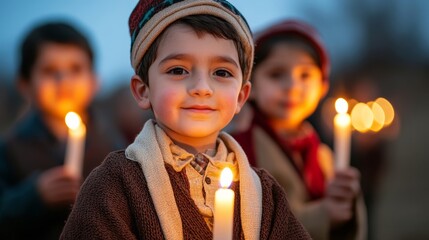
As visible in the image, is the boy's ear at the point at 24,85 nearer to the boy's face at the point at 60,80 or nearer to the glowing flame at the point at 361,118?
the boy's face at the point at 60,80

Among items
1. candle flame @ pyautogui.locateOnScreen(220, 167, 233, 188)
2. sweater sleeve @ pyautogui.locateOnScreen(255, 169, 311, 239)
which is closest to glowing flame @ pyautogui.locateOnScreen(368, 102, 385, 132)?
sweater sleeve @ pyautogui.locateOnScreen(255, 169, 311, 239)

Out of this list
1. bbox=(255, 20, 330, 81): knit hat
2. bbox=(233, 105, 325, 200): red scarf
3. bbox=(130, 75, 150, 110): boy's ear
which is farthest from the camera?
bbox=(255, 20, 330, 81): knit hat

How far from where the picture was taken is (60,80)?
4512 mm

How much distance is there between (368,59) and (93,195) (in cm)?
1439

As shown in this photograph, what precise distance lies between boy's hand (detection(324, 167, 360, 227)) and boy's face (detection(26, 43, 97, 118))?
5.51 feet

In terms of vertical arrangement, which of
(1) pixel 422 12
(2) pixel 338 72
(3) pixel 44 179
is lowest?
(3) pixel 44 179

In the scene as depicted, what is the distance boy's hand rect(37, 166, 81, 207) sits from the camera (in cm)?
371

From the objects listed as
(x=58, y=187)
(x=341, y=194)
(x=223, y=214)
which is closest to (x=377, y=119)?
(x=341, y=194)

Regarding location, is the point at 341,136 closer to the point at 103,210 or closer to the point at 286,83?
the point at 286,83

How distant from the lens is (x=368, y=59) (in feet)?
53.2

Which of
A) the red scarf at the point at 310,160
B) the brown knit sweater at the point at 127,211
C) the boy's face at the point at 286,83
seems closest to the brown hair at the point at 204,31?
the brown knit sweater at the point at 127,211

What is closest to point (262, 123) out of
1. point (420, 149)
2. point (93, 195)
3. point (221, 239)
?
point (93, 195)

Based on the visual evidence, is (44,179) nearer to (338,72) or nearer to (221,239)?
(221,239)

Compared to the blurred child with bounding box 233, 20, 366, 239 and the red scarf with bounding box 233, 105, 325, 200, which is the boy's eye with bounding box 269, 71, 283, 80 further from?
the red scarf with bounding box 233, 105, 325, 200
